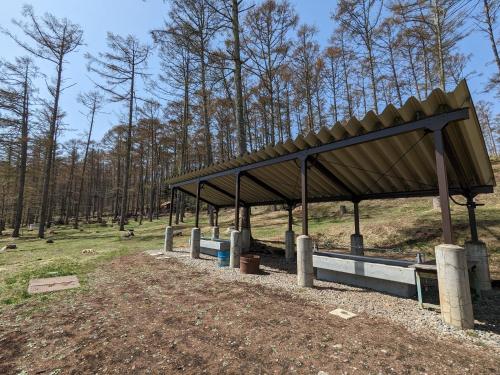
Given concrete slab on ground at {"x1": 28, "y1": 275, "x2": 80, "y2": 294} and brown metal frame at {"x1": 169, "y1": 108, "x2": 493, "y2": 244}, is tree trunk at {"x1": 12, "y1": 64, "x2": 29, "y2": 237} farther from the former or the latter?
concrete slab on ground at {"x1": 28, "y1": 275, "x2": 80, "y2": 294}

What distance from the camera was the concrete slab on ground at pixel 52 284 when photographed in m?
7.22

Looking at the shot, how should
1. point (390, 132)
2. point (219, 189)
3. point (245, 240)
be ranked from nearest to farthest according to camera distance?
1. point (390, 132)
2. point (245, 240)
3. point (219, 189)

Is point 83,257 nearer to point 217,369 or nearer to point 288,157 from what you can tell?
point 288,157

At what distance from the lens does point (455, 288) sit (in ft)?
15.2

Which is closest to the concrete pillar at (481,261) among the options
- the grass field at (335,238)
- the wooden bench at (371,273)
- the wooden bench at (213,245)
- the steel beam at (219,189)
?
the grass field at (335,238)

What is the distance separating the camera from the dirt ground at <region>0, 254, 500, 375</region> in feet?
11.6

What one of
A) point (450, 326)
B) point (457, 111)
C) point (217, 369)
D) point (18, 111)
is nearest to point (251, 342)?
point (217, 369)

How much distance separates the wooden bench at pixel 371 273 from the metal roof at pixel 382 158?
2.99 m

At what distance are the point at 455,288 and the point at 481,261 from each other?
4.11 meters

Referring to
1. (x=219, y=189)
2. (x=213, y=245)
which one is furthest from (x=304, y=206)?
(x=219, y=189)

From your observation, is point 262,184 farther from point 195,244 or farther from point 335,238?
point 335,238

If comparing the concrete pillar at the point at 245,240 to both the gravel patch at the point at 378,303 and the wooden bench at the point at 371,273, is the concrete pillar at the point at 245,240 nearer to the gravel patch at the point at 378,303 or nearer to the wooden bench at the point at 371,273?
the gravel patch at the point at 378,303

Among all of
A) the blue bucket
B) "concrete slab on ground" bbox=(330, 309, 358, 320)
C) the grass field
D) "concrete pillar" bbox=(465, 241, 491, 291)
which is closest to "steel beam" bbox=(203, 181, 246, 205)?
the grass field

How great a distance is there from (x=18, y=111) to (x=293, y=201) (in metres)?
25.5
